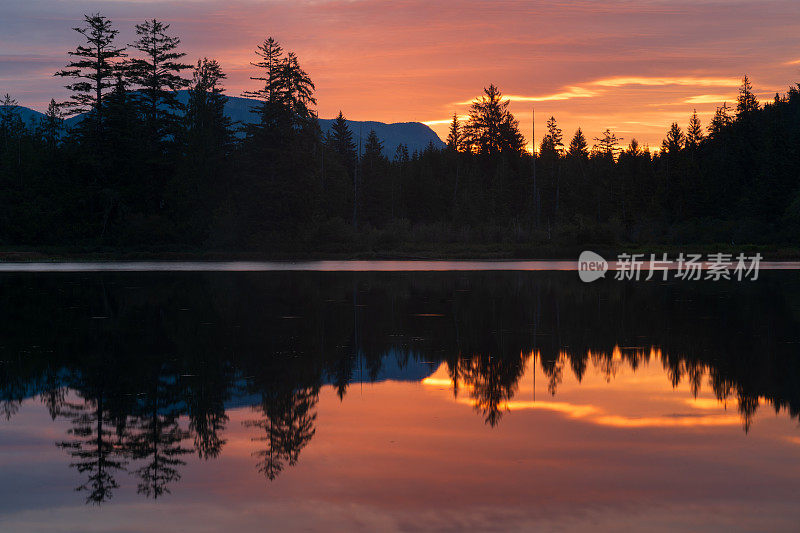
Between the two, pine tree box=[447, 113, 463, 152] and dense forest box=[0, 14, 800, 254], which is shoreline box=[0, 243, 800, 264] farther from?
pine tree box=[447, 113, 463, 152]

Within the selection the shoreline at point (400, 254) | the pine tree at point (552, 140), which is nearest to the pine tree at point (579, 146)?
the pine tree at point (552, 140)

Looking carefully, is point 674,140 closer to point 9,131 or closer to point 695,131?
point 695,131

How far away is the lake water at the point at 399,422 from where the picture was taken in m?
7.22

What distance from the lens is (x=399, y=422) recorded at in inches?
412

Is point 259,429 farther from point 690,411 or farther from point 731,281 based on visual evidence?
point 731,281

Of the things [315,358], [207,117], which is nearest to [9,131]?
[207,117]

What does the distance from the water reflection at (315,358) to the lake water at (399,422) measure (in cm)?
7

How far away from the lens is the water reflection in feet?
33.2

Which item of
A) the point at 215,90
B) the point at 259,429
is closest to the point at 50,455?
the point at 259,429

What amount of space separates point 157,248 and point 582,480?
225ft

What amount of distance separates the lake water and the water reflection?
0.07 metres

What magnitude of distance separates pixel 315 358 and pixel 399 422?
5.21 metres

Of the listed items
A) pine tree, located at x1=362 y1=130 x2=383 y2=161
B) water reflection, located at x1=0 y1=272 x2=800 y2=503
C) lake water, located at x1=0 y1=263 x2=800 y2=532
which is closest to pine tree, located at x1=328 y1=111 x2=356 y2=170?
pine tree, located at x1=362 y1=130 x2=383 y2=161

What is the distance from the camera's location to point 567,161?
147 meters
